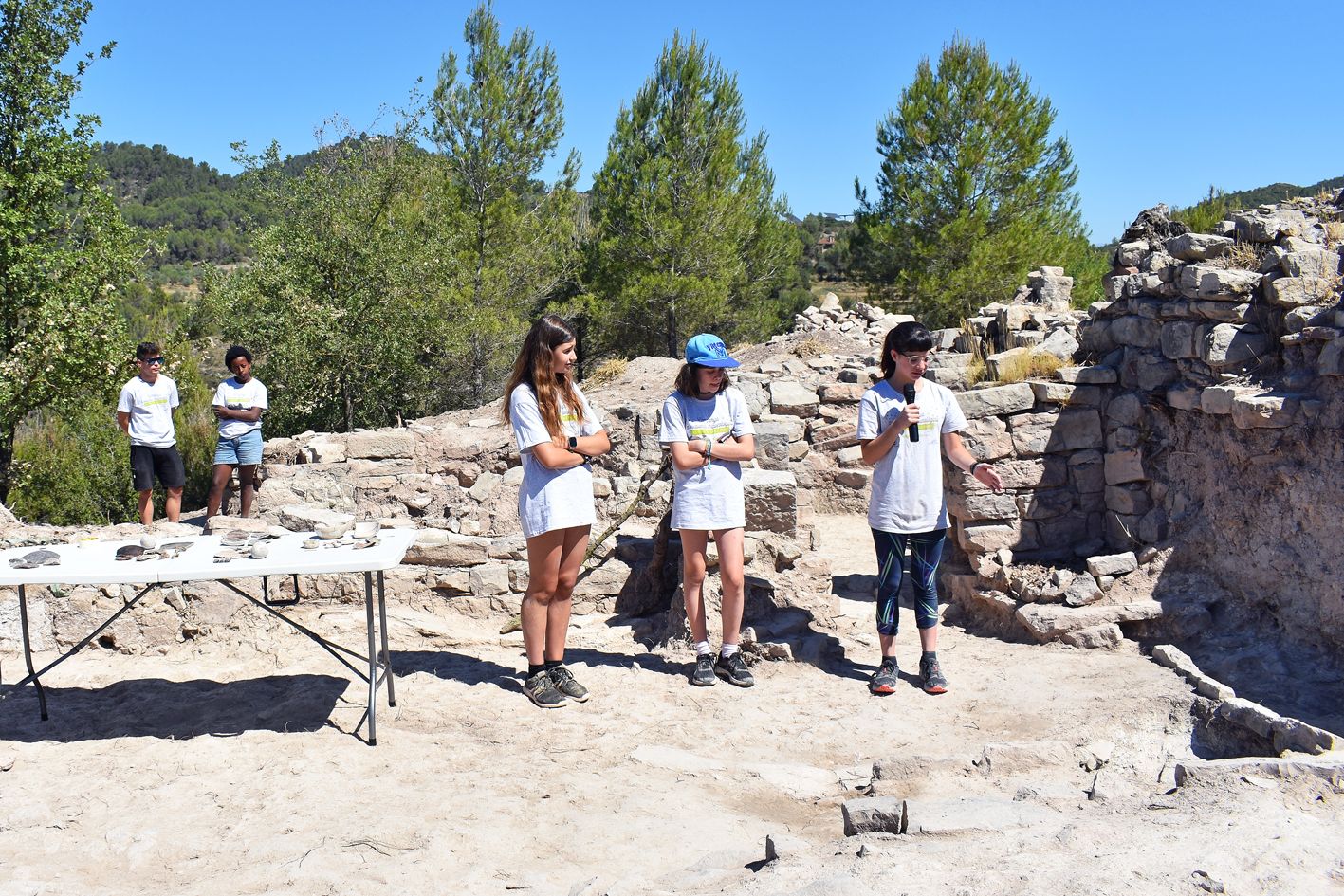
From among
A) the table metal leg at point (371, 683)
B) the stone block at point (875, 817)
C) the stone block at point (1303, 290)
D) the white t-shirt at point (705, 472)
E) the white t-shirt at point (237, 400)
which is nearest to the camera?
the stone block at point (875, 817)

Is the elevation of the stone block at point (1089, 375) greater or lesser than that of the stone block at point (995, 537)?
greater

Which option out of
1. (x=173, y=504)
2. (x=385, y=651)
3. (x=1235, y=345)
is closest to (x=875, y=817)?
(x=385, y=651)

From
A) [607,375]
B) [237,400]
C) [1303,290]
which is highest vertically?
[607,375]

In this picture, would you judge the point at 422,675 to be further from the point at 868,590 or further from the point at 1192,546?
the point at 1192,546

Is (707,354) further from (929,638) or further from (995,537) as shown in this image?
(995,537)

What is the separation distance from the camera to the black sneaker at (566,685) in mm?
5203

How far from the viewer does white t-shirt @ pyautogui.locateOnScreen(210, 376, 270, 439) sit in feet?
26.9

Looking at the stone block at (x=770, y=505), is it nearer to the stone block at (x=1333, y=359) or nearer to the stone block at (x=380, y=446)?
the stone block at (x=1333, y=359)

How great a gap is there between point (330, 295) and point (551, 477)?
1158cm

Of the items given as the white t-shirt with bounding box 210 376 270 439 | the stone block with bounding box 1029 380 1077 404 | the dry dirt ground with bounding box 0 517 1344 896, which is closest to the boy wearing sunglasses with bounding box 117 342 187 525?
the white t-shirt with bounding box 210 376 270 439

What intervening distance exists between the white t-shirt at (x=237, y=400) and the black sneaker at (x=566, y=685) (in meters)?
4.23

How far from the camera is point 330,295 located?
50.2ft

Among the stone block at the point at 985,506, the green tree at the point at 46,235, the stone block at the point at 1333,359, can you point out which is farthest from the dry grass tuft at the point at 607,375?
the stone block at the point at 1333,359

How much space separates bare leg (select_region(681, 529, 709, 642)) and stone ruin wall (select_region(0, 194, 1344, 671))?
0.61m
